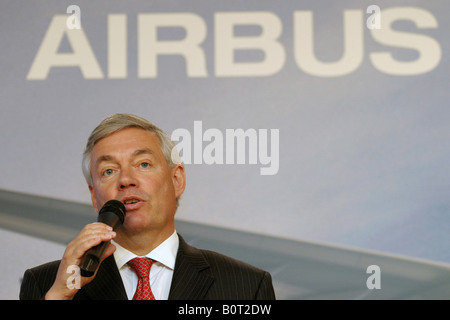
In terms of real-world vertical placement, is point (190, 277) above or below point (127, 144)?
below

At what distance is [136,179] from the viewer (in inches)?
74.2

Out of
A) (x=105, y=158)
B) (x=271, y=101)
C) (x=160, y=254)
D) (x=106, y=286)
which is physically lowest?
(x=106, y=286)

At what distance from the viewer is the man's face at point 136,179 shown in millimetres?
1858

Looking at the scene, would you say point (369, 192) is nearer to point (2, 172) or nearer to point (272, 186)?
point (272, 186)

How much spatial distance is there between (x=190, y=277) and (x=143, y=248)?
0.19m

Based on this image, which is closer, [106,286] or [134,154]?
[106,286]

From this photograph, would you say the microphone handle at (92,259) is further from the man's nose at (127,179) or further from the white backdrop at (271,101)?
the white backdrop at (271,101)

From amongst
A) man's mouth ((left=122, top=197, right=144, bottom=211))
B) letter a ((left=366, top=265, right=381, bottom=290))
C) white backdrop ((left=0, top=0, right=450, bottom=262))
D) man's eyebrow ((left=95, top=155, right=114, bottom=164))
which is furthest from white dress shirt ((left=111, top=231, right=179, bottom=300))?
letter a ((left=366, top=265, right=381, bottom=290))

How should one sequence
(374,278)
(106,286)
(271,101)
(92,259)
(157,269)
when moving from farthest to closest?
(271,101) < (374,278) < (157,269) < (106,286) < (92,259)

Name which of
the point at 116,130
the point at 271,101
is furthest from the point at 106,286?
the point at 271,101

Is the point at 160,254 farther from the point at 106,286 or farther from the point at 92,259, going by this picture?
the point at 92,259

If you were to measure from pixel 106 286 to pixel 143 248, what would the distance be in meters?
0.19

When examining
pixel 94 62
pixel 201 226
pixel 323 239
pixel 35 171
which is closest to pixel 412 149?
pixel 323 239

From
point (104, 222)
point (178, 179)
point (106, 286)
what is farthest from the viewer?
point (178, 179)
